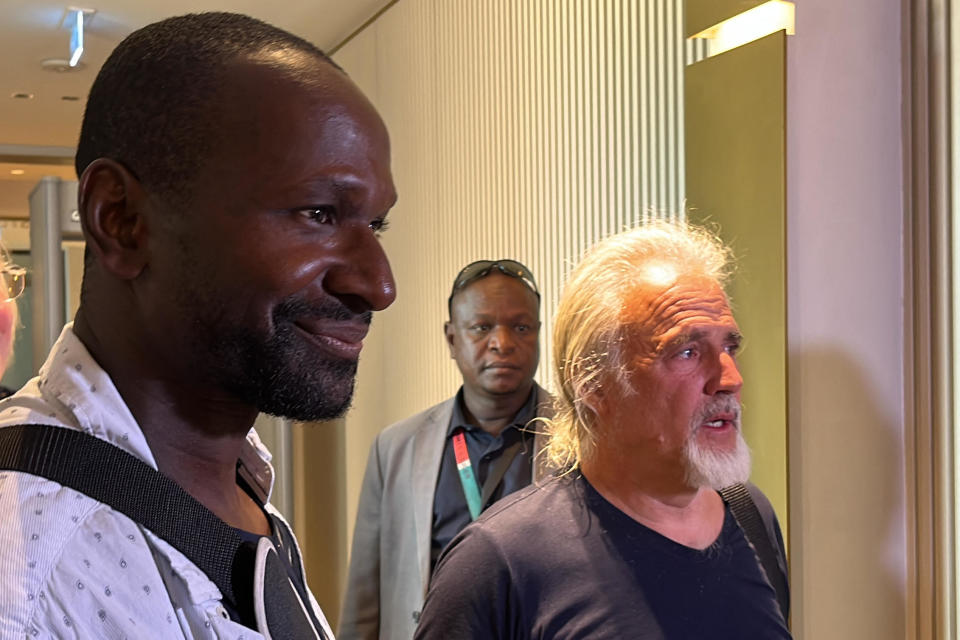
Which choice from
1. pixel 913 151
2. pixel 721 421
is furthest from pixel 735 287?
pixel 721 421

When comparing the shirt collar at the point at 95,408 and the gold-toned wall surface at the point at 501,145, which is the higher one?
the gold-toned wall surface at the point at 501,145

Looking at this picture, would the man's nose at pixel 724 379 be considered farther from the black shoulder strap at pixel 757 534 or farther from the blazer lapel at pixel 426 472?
the blazer lapel at pixel 426 472

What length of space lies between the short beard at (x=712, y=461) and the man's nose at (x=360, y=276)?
3.81 ft

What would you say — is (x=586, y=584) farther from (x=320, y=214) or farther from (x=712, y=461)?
(x=320, y=214)

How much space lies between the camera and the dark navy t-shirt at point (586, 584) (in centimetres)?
174

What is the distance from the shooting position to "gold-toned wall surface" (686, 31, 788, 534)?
264cm

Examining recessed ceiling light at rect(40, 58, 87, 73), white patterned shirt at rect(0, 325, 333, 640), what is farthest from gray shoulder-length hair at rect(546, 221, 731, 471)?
recessed ceiling light at rect(40, 58, 87, 73)

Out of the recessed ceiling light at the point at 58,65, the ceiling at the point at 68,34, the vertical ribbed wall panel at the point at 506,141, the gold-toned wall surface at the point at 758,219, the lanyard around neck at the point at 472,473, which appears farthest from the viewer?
the recessed ceiling light at the point at 58,65

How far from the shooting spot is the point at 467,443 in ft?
10.8

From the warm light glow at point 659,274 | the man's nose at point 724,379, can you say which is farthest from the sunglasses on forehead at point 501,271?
the man's nose at point 724,379

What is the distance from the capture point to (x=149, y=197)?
2.97 feet

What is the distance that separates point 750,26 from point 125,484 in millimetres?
2408

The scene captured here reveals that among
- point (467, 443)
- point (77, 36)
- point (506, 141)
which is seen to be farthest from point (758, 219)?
point (77, 36)

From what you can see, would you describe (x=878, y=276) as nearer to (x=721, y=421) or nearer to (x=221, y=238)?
(x=721, y=421)
